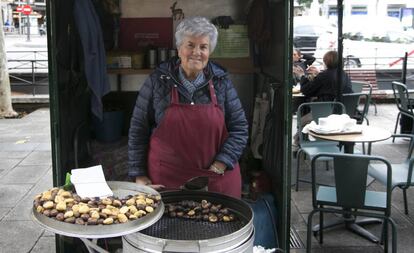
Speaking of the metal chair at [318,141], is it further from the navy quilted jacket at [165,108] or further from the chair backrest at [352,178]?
the navy quilted jacket at [165,108]

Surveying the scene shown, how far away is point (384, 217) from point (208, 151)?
1634mm

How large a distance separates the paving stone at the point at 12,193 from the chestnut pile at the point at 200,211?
343cm

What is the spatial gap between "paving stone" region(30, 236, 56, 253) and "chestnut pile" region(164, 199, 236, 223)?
84.1 inches

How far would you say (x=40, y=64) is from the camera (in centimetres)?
1677

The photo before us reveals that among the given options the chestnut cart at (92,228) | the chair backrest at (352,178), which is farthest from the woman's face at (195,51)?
the chair backrest at (352,178)

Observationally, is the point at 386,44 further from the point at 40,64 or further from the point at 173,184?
the point at 173,184

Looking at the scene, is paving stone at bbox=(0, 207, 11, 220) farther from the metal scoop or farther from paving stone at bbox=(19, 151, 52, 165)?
the metal scoop

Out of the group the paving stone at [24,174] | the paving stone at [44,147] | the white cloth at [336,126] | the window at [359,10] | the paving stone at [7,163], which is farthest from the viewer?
the window at [359,10]

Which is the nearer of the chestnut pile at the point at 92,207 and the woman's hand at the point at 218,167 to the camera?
the chestnut pile at the point at 92,207

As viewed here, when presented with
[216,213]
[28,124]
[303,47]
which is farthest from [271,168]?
[303,47]

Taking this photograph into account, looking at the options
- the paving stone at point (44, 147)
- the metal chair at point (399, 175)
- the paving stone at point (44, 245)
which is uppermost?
the metal chair at point (399, 175)

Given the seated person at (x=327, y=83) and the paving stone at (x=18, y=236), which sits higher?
the seated person at (x=327, y=83)

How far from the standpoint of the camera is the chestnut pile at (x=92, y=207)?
2139mm

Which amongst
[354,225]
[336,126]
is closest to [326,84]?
[336,126]
